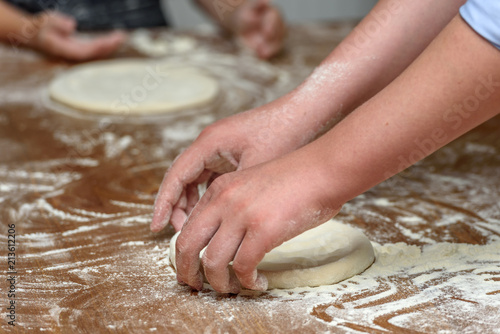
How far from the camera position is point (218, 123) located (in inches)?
37.9

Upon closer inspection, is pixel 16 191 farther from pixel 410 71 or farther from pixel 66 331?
pixel 410 71

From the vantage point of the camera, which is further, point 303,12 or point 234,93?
point 303,12

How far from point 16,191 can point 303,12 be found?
3.06 m

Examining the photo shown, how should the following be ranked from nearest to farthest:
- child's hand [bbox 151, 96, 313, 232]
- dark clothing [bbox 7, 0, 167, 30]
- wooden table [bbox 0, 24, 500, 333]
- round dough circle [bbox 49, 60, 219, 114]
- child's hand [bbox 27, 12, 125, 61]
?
wooden table [bbox 0, 24, 500, 333], child's hand [bbox 151, 96, 313, 232], round dough circle [bbox 49, 60, 219, 114], child's hand [bbox 27, 12, 125, 61], dark clothing [bbox 7, 0, 167, 30]

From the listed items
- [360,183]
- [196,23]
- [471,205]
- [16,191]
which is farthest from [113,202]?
[196,23]

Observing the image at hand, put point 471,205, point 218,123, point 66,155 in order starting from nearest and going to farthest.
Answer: point 218,123, point 471,205, point 66,155

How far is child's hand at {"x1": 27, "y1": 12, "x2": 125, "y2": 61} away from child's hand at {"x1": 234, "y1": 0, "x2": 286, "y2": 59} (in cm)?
42

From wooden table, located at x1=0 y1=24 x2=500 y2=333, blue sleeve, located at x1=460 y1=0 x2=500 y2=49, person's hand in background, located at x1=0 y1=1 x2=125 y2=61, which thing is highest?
blue sleeve, located at x1=460 y1=0 x2=500 y2=49

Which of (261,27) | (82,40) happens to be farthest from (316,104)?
(82,40)

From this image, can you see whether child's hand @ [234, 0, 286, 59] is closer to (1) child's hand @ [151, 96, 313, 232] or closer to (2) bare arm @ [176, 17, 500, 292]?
(1) child's hand @ [151, 96, 313, 232]

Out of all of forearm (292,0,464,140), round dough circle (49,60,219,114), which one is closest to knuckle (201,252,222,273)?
forearm (292,0,464,140)

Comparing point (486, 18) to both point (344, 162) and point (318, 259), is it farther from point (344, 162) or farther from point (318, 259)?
point (318, 259)

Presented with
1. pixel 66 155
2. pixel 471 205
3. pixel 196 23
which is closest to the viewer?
pixel 471 205

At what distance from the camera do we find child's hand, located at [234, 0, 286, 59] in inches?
79.0
